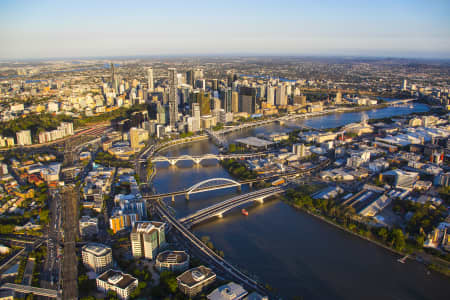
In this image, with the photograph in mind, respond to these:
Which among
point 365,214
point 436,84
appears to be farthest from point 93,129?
point 436,84

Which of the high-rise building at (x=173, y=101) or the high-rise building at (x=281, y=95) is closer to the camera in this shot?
the high-rise building at (x=173, y=101)

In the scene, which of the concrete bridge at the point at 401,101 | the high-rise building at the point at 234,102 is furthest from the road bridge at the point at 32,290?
the concrete bridge at the point at 401,101

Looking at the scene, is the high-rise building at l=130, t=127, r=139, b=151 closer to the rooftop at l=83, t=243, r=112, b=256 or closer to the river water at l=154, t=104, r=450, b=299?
the river water at l=154, t=104, r=450, b=299

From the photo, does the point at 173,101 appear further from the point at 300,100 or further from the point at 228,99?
the point at 300,100

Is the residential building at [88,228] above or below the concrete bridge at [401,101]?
below

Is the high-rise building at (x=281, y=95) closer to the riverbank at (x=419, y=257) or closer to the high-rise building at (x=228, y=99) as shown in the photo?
the high-rise building at (x=228, y=99)

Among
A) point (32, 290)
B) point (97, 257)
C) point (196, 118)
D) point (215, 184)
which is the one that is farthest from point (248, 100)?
point (32, 290)

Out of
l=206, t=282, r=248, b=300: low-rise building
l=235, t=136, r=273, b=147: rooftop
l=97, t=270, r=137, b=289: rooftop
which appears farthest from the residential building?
l=235, t=136, r=273, b=147: rooftop

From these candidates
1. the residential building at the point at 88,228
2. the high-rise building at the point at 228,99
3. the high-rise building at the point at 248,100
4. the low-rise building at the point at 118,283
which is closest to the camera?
the low-rise building at the point at 118,283
